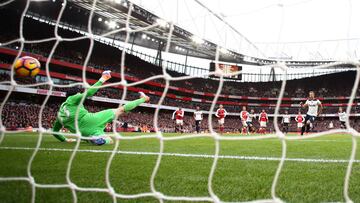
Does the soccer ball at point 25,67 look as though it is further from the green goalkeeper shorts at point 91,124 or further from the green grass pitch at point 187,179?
the green goalkeeper shorts at point 91,124

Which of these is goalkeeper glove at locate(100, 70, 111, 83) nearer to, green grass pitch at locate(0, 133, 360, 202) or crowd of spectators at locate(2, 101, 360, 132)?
green grass pitch at locate(0, 133, 360, 202)

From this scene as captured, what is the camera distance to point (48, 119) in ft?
74.9

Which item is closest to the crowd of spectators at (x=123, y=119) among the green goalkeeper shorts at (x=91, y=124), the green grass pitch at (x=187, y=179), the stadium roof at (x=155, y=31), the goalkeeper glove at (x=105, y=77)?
the stadium roof at (x=155, y=31)

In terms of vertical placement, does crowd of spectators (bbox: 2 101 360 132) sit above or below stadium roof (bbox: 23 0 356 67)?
below

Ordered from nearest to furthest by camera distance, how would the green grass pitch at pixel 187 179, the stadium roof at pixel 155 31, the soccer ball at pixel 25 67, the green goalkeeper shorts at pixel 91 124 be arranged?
the green grass pitch at pixel 187 179 < the soccer ball at pixel 25 67 < the green goalkeeper shorts at pixel 91 124 < the stadium roof at pixel 155 31

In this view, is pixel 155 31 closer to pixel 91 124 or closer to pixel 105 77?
pixel 91 124

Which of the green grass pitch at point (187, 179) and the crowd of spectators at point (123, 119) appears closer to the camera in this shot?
the green grass pitch at point (187, 179)

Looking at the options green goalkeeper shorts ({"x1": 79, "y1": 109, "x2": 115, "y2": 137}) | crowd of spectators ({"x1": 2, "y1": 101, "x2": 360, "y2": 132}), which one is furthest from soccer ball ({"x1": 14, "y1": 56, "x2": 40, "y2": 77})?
crowd of spectators ({"x1": 2, "y1": 101, "x2": 360, "y2": 132})

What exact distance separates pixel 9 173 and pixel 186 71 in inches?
1890

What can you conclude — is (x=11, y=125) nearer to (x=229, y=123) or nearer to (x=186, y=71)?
(x=229, y=123)

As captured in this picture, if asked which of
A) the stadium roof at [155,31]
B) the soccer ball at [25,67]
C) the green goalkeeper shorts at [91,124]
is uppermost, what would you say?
the stadium roof at [155,31]

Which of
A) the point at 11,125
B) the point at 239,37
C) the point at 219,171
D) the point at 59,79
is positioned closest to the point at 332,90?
the point at 239,37

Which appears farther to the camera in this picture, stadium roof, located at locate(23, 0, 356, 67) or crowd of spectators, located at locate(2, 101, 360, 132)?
stadium roof, located at locate(23, 0, 356, 67)

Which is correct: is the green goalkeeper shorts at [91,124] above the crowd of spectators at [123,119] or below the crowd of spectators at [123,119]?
above
